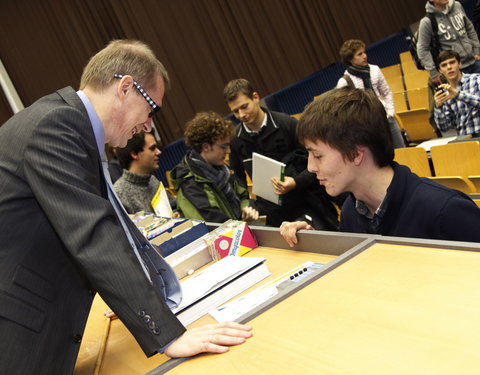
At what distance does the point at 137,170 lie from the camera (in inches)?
129

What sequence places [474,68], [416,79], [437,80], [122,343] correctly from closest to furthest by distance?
[122,343] < [437,80] < [474,68] < [416,79]

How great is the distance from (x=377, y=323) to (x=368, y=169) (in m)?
0.73

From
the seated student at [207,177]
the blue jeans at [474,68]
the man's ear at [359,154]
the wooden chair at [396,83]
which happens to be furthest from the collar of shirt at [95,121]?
the wooden chair at [396,83]

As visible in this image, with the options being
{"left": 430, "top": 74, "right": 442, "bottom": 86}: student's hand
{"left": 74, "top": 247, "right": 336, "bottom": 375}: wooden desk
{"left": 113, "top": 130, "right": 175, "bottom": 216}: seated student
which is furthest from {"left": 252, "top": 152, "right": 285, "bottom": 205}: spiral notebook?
{"left": 430, "top": 74, "right": 442, "bottom": 86}: student's hand

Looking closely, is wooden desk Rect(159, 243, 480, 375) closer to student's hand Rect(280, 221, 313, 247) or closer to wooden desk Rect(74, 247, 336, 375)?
wooden desk Rect(74, 247, 336, 375)

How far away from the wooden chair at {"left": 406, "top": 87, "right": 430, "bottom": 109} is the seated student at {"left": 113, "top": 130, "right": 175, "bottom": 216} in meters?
3.99

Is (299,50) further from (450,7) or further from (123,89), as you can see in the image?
(123,89)

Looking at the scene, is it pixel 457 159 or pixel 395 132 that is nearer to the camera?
pixel 457 159

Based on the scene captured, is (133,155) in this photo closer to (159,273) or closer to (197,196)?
(197,196)

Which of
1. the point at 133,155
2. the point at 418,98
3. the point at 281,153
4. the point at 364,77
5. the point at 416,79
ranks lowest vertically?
the point at 418,98

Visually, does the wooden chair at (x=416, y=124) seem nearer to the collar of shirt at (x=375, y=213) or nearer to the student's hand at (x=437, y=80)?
the student's hand at (x=437, y=80)

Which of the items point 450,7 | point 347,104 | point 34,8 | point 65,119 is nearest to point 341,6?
point 450,7

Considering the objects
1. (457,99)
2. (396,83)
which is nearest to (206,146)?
(457,99)

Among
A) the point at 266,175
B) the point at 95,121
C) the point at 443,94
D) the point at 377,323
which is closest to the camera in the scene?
the point at 377,323
